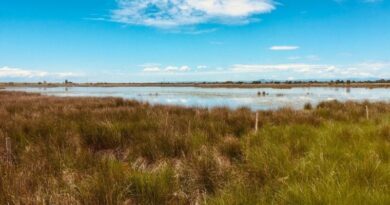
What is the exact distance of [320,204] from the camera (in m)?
3.56

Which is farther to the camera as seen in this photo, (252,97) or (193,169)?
(252,97)

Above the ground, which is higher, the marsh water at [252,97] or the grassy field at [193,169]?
the grassy field at [193,169]

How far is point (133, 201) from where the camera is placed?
4.51 meters

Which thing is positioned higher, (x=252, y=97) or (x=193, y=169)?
(x=193, y=169)

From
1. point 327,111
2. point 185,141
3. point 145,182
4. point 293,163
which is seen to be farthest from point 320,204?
point 327,111

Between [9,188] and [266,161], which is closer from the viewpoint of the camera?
[9,188]

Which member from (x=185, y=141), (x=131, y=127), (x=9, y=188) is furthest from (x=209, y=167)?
(x=131, y=127)

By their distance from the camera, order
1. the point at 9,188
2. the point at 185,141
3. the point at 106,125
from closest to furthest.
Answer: the point at 9,188 < the point at 185,141 < the point at 106,125

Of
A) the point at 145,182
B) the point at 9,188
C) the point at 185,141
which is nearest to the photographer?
the point at 9,188

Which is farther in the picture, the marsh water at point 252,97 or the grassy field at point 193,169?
the marsh water at point 252,97

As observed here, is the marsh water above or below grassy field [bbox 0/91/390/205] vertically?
below

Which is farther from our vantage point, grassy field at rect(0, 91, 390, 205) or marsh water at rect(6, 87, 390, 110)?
marsh water at rect(6, 87, 390, 110)

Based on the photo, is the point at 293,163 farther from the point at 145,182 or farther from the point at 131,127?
the point at 131,127

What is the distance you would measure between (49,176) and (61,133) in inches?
141
